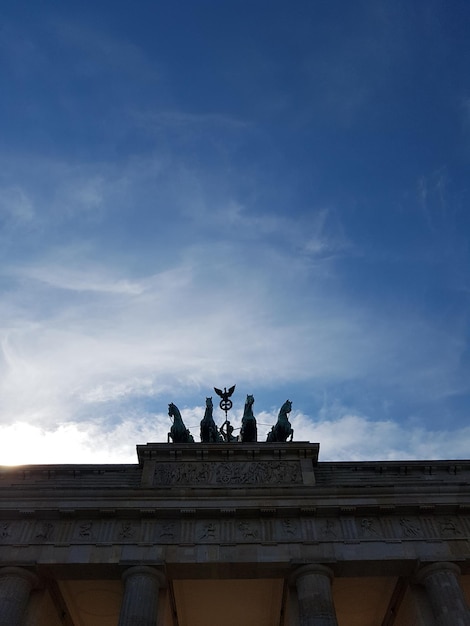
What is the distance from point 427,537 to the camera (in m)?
21.9

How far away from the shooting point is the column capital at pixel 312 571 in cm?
2072

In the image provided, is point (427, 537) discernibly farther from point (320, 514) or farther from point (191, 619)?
point (191, 619)

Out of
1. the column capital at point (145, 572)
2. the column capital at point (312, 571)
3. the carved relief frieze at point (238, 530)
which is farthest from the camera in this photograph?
the carved relief frieze at point (238, 530)

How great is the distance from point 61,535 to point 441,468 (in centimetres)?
1560

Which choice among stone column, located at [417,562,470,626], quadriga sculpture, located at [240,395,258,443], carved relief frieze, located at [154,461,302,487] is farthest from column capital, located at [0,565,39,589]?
stone column, located at [417,562,470,626]

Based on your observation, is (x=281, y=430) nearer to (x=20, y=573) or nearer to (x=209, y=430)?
(x=209, y=430)

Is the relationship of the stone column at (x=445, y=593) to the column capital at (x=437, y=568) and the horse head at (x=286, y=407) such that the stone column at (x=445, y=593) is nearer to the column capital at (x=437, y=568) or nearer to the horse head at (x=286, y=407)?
the column capital at (x=437, y=568)

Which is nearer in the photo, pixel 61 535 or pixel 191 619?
pixel 61 535

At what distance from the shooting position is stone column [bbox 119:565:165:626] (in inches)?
758

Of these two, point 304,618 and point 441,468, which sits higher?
point 441,468

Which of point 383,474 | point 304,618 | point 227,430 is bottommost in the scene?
point 304,618

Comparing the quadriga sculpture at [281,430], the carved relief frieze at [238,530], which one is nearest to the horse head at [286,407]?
the quadriga sculpture at [281,430]

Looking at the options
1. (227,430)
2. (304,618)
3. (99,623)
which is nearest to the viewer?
(304,618)

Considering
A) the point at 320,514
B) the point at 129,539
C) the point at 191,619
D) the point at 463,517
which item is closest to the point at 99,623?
the point at 191,619
